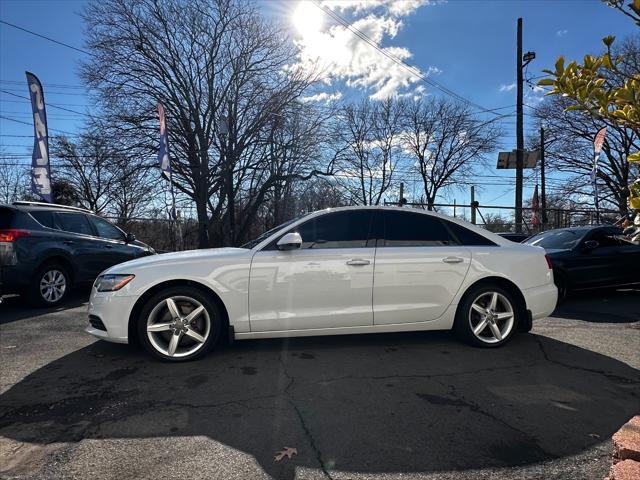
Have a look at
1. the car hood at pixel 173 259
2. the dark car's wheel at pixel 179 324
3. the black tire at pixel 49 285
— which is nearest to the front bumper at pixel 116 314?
the dark car's wheel at pixel 179 324

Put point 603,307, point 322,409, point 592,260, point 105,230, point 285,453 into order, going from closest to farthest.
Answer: point 285,453
point 322,409
point 603,307
point 592,260
point 105,230

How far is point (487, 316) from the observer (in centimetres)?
456

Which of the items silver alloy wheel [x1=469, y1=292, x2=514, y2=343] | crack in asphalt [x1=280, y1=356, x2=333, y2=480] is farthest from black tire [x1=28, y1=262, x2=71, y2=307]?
silver alloy wheel [x1=469, y1=292, x2=514, y2=343]

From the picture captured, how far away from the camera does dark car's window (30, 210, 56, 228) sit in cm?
699

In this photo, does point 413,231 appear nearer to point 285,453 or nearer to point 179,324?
point 179,324

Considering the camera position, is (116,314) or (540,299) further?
(540,299)

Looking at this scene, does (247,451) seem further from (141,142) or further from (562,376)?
(141,142)

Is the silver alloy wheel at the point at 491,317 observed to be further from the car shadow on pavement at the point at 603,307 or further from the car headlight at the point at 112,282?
the car headlight at the point at 112,282

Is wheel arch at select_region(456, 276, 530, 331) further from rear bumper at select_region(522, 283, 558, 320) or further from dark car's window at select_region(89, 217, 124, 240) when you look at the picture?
dark car's window at select_region(89, 217, 124, 240)

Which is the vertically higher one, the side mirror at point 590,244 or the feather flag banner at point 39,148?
the feather flag banner at point 39,148

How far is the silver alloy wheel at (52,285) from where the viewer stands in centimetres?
689

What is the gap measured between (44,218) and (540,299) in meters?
7.77

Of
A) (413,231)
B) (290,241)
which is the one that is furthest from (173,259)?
(413,231)

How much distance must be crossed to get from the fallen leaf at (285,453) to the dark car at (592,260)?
678 centimetres
